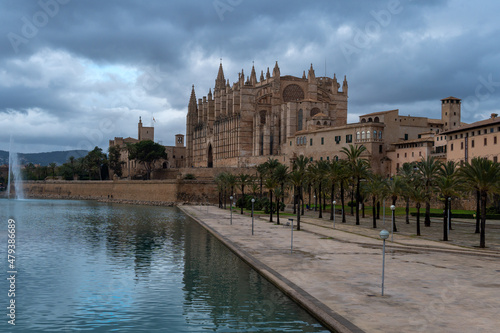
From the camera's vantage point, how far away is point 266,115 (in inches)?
3674

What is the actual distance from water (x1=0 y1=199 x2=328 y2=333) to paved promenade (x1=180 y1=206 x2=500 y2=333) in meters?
0.92

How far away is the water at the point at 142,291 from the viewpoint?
13273mm

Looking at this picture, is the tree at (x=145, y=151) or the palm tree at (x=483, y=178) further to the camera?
the tree at (x=145, y=151)

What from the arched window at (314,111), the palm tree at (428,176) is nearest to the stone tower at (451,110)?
the arched window at (314,111)

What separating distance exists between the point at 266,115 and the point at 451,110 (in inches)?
1285

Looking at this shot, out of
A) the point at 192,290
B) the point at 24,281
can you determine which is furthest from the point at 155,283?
the point at 24,281

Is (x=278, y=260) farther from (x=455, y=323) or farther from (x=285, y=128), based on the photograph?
(x=285, y=128)

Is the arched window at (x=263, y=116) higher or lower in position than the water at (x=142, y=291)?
higher

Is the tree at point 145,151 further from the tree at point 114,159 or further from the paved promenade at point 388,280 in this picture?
the paved promenade at point 388,280

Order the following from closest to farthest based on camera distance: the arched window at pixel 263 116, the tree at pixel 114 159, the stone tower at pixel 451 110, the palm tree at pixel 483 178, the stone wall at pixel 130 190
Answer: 1. the palm tree at pixel 483 178
2. the stone wall at pixel 130 190
3. the stone tower at pixel 451 110
4. the arched window at pixel 263 116
5. the tree at pixel 114 159

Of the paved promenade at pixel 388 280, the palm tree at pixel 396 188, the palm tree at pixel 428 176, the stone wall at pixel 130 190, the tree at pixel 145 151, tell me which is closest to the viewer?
the paved promenade at pixel 388 280

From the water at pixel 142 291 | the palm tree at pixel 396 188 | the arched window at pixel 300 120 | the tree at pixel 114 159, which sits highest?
the arched window at pixel 300 120

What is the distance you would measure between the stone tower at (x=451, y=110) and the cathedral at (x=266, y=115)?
17.1 metres

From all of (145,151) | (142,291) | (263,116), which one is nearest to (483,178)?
(142,291)
